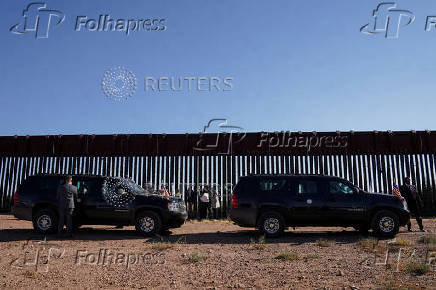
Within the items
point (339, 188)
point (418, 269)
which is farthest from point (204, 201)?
point (418, 269)

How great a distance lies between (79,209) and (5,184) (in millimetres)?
11700

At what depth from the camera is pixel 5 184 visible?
2030cm

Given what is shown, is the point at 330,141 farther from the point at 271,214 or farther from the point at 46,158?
the point at 46,158

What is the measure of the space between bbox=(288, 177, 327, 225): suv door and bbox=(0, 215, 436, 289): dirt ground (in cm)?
55

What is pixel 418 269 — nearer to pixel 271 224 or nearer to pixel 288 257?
pixel 288 257

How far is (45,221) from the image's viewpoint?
1107cm

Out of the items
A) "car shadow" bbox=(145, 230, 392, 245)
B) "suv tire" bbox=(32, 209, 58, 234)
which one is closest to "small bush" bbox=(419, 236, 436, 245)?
"car shadow" bbox=(145, 230, 392, 245)

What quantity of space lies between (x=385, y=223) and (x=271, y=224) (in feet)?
10.3

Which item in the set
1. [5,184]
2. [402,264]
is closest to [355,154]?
[402,264]

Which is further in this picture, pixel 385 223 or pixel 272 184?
pixel 272 184

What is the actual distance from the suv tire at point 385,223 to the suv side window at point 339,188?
99 cm

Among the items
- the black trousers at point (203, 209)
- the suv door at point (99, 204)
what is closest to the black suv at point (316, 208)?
the suv door at point (99, 204)

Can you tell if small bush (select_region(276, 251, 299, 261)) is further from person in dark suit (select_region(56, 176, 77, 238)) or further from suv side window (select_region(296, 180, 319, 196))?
person in dark suit (select_region(56, 176, 77, 238))

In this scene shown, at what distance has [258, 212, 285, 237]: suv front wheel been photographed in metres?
10.5
